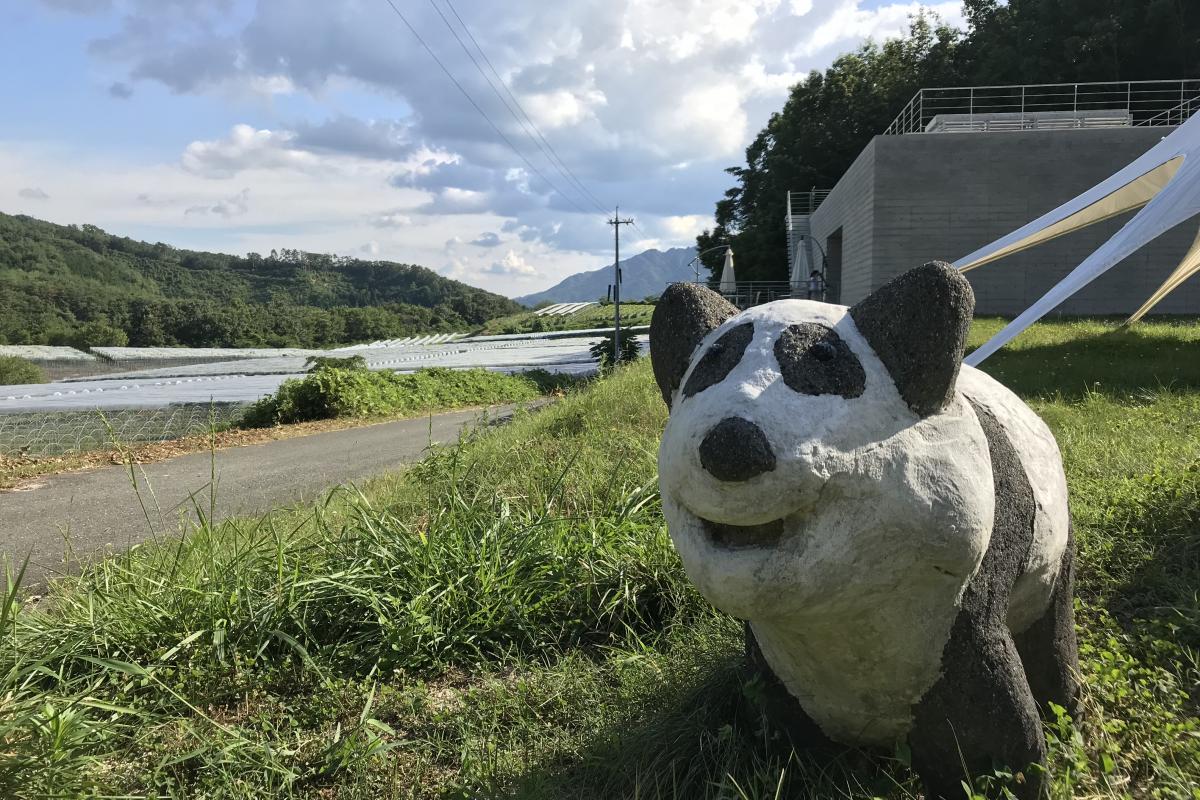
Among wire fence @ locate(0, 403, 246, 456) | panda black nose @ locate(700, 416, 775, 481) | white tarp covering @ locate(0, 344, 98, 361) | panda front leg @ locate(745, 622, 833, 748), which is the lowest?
wire fence @ locate(0, 403, 246, 456)

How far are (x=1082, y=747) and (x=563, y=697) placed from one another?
5.66ft

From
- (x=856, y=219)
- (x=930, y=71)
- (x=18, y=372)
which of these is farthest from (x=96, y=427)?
(x=930, y=71)

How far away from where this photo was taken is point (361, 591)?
3.25 meters

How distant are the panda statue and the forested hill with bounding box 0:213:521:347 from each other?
50.1 metres

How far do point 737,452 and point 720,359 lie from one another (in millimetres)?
314

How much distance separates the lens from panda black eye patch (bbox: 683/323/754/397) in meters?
1.53

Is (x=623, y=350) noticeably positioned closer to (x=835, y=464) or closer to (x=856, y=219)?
(x=856, y=219)

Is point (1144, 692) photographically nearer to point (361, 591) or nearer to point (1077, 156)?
point (361, 591)

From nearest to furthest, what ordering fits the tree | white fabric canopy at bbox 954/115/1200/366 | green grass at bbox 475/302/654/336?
white fabric canopy at bbox 954/115/1200/366 → the tree → green grass at bbox 475/302/654/336

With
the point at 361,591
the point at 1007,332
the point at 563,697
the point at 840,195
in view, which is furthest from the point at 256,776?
the point at 840,195

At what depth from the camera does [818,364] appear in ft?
4.90

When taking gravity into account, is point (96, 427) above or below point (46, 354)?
below

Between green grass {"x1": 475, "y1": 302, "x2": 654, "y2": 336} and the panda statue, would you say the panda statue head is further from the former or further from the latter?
green grass {"x1": 475, "y1": 302, "x2": 654, "y2": 336}

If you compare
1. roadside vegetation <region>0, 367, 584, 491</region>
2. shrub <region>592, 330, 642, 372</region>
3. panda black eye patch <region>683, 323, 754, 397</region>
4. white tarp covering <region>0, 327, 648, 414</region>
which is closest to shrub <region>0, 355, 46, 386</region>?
white tarp covering <region>0, 327, 648, 414</region>
